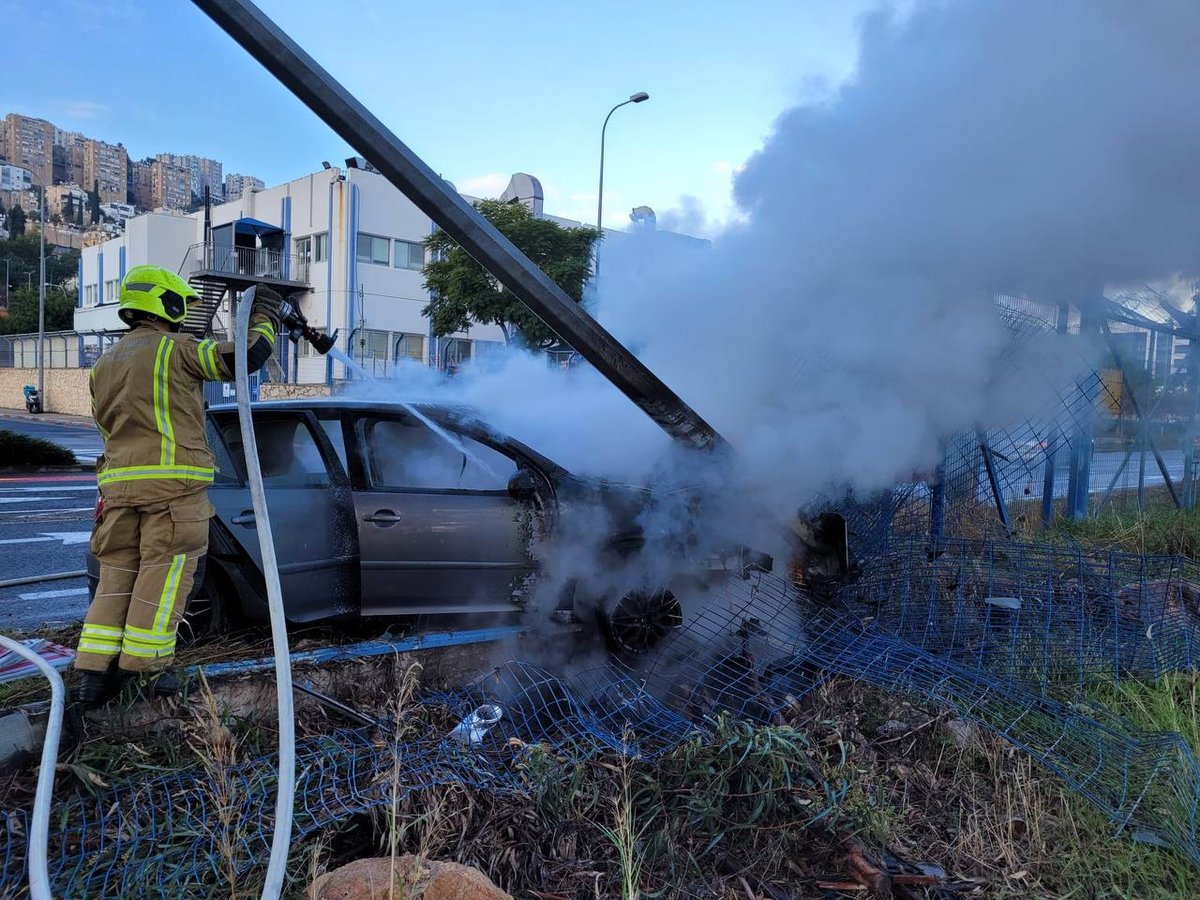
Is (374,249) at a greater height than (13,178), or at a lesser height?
lesser

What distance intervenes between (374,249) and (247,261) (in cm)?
478

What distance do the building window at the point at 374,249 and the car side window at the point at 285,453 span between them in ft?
91.6

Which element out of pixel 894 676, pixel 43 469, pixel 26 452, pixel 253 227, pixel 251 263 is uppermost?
pixel 253 227

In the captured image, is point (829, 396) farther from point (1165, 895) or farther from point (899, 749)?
point (1165, 895)

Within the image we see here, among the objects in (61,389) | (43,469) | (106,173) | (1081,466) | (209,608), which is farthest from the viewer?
(106,173)

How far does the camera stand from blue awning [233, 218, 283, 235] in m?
31.2

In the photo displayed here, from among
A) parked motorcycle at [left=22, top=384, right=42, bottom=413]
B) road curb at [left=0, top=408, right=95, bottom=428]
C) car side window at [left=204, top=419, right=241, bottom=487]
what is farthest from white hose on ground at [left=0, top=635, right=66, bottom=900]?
parked motorcycle at [left=22, top=384, right=42, bottom=413]

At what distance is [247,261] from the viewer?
31.2m

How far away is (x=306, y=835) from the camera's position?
2627 mm

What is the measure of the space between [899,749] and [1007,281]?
2456mm

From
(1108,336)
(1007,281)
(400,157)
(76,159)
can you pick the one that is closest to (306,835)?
(400,157)

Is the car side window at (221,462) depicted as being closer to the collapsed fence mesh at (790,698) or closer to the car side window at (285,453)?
the car side window at (285,453)

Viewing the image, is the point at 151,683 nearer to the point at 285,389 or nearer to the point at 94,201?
the point at 285,389

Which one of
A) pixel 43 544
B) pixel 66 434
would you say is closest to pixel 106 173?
pixel 66 434
